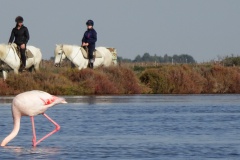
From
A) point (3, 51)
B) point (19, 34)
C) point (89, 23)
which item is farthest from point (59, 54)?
point (19, 34)

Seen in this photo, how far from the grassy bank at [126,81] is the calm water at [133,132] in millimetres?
7138

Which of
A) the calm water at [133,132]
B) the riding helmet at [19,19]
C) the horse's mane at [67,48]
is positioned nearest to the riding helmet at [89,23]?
the horse's mane at [67,48]

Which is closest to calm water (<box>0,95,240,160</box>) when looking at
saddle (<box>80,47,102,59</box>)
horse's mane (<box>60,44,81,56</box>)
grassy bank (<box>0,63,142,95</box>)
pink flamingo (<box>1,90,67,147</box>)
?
pink flamingo (<box>1,90,67,147</box>)

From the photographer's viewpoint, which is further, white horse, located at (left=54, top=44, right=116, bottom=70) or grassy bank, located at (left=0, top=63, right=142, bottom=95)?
white horse, located at (left=54, top=44, right=116, bottom=70)

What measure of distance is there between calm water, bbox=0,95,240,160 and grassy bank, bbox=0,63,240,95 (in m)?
7.14

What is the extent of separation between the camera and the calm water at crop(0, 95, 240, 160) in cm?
1612

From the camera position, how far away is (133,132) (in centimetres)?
1986

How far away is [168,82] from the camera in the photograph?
134 ft

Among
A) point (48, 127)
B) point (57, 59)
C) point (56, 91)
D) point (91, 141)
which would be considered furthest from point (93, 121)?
point (57, 59)

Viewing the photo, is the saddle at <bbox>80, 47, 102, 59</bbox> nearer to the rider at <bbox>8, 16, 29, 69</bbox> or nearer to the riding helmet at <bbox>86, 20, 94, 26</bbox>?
the riding helmet at <bbox>86, 20, 94, 26</bbox>

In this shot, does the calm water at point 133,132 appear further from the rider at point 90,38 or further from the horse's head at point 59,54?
the horse's head at point 59,54

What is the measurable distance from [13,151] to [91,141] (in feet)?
6.25

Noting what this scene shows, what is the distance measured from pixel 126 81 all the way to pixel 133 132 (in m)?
19.7

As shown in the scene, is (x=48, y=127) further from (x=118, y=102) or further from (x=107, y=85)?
(x=107, y=85)
